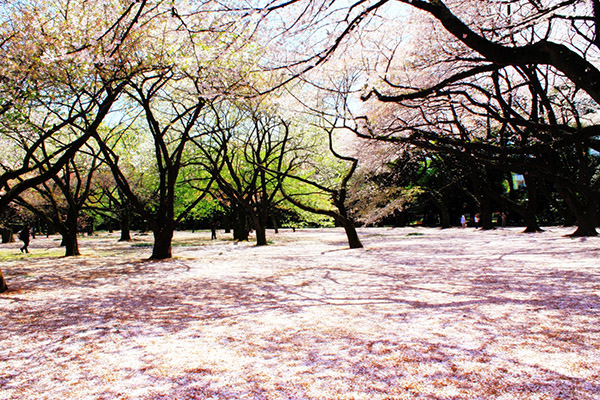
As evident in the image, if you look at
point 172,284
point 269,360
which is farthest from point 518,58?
point 172,284

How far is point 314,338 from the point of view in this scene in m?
4.33

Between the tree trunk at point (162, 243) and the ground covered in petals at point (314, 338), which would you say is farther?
the tree trunk at point (162, 243)

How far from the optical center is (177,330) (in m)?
4.90

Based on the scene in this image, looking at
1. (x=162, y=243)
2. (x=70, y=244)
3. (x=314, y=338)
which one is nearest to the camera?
(x=314, y=338)

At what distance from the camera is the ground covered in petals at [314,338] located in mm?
3100

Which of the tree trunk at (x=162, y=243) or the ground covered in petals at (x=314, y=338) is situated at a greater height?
the tree trunk at (x=162, y=243)

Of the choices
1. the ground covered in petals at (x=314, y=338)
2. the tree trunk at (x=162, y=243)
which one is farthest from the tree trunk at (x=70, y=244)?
the ground covered in petals at (x=314, y=338)

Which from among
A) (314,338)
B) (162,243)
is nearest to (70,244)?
(162,243)

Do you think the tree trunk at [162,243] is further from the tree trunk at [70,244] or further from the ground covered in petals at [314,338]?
the tree trunk at [70,244]

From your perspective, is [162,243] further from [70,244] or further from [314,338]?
[314,338]

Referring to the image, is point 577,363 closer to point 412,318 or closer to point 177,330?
point 412,318

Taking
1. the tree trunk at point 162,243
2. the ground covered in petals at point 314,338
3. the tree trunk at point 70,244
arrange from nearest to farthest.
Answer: the ground covered in petals at point 314,338
the tree trunk at point 162,243
the tree trunk at point 70,244

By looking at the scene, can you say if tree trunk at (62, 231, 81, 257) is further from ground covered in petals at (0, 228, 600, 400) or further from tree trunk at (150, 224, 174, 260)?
ground covered in petals at (0, 228, 600, 400)

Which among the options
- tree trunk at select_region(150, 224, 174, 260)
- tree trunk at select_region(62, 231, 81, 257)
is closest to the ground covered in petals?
tree trunk at select_region(150, 224, 174, 260)
